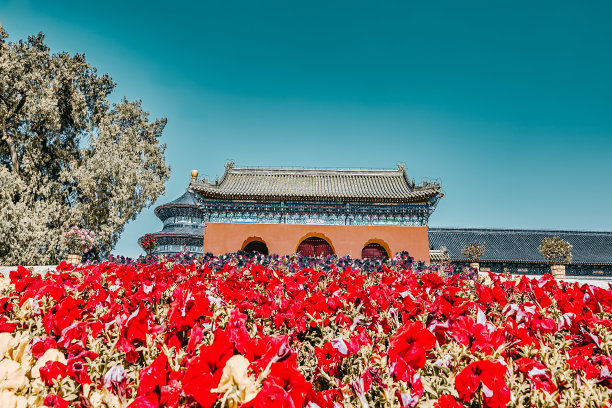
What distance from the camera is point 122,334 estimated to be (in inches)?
59.7

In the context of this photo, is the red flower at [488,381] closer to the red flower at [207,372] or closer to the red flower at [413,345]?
the red flower at [413,345]

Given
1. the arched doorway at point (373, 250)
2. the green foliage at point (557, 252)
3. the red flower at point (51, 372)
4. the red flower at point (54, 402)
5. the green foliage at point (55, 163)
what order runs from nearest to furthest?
the red flower at point (54, 402) → the red flower at point (51, 372) → the green foliage at point (55, 163) → the arched doorway at point (373, 250) → the green foliage at point (557, 252)

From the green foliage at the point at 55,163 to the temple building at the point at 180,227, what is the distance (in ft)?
32.5

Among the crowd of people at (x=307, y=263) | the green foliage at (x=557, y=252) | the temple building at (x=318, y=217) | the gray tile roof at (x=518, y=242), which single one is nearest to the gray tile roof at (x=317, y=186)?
the temple building at (x=318, y=217)

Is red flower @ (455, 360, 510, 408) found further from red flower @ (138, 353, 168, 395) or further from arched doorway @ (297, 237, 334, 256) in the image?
arched doorway @ (297, 237, 334, 256)

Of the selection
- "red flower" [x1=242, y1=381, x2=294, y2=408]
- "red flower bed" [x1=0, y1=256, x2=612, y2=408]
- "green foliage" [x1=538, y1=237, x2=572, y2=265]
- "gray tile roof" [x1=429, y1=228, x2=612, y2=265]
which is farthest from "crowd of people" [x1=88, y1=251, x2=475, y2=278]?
"gray tile roof" [x1=429, y1=228, x2=612, y2=265]

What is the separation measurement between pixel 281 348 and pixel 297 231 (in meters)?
15.8

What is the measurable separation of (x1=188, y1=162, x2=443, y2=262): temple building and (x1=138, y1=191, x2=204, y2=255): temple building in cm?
876

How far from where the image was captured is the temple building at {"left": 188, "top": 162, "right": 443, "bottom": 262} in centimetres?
1658

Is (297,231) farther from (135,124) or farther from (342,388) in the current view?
(342,388)

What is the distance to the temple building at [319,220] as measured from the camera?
54.4 ft

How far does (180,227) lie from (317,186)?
12.3m

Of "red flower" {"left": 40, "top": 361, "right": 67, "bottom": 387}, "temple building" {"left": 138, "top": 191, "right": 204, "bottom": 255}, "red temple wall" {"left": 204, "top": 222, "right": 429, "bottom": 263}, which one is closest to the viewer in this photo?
"red flower" {"left": 40, "top": 361, "right": 67, "bottom": 387}

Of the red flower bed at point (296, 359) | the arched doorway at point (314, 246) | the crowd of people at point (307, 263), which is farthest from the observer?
the arched doorway at point (314, 246)
